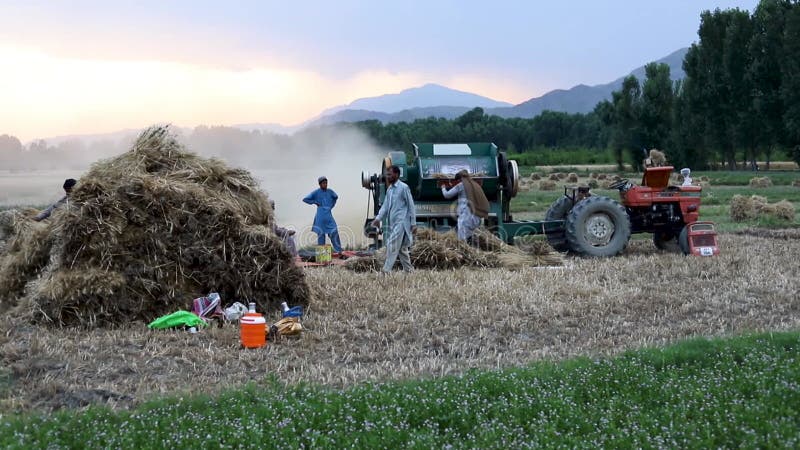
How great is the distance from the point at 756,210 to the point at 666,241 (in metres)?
7.51

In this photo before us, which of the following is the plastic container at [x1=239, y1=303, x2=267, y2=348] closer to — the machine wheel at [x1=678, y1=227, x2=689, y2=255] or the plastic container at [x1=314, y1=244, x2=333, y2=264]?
the plastic container at [x1=314, y1=244, x2=333, y2=264]

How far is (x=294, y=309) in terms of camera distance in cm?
902

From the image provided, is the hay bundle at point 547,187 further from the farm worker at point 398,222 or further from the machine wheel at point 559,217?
the farm worker at point 398,222

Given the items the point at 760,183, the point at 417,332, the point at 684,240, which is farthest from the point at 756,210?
the point at 760,183

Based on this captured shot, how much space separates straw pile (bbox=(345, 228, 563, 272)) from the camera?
12836 mm

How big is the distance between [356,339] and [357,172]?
19.2m

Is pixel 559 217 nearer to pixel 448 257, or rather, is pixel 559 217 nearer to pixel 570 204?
pixel 570 204

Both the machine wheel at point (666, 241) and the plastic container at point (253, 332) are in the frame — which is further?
the machine wheel at point (666, 241)

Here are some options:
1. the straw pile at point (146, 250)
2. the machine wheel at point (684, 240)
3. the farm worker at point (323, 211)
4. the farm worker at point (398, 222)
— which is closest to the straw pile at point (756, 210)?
the machine wheel at point (684, 240)

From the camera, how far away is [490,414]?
546 cm

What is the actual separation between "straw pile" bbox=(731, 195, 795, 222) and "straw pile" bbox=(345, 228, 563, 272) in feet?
32.2

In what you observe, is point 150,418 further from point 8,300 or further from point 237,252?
point 8,300

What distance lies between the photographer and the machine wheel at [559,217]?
48.0 ft

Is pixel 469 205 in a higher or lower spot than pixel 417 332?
higher
